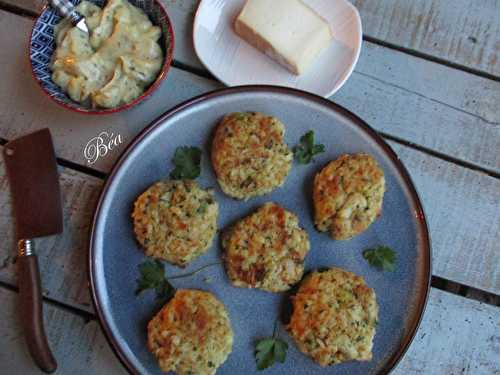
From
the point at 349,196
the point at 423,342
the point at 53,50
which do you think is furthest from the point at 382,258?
the point at 53,50

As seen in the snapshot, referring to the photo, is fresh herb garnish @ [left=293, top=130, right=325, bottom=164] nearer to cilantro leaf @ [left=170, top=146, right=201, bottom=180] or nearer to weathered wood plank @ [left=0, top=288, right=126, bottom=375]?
cilantro leaf @ [left=170, top=146, right=201, bottom=180]

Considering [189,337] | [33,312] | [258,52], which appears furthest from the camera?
[258,52]

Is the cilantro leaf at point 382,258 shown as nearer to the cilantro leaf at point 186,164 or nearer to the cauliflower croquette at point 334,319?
the cauliflower croquette at point 334,319

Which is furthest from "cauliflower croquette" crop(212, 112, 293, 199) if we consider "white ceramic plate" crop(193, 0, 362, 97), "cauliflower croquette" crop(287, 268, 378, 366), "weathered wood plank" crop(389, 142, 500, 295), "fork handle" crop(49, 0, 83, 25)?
"fork handle" crop(49, 0, 83, 25)

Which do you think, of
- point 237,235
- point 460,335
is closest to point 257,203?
point 237,235

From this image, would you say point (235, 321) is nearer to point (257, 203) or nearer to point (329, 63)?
point (257, 203)

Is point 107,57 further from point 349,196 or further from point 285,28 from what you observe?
point 349,196
